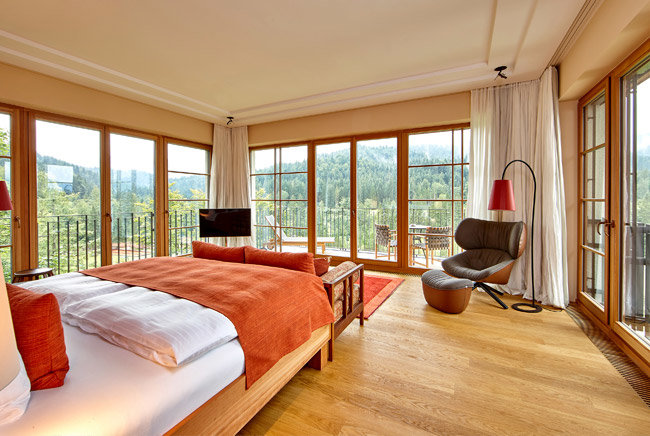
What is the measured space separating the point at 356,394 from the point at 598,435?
1.20 meters

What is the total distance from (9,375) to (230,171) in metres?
5.46

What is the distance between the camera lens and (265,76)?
3660mm

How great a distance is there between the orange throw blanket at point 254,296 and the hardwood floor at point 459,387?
0.37 metres

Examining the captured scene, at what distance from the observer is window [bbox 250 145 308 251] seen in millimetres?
5445

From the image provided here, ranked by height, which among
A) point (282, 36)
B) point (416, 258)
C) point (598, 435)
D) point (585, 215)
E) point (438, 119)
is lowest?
point (598, 435)

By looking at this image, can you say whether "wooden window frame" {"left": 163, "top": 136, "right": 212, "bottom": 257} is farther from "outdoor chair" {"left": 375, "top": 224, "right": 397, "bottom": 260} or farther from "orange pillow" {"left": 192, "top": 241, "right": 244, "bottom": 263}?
"outdoor chair" {"left": 375, "top": 224, "right": 397, "bottom": 260}

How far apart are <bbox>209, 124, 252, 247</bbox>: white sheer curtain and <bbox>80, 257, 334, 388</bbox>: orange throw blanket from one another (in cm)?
336

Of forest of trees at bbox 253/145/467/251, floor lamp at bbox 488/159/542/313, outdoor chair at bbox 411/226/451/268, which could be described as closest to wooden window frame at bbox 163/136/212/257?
forest of trees at bbox 253/145/467/251

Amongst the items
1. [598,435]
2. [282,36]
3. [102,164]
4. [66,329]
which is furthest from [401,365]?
[102,164]

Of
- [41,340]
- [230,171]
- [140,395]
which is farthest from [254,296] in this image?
[230,171]

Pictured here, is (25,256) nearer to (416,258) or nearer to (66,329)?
(66,329)

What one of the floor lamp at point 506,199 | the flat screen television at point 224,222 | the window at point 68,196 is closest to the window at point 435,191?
the floor lamp at point 506,199

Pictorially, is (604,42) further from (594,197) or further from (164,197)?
(164,197)

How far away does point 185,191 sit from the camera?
524 cm
